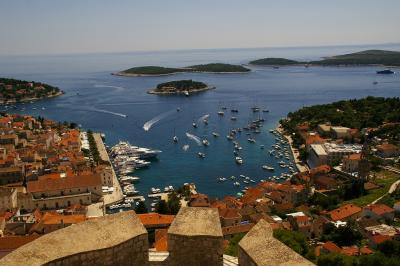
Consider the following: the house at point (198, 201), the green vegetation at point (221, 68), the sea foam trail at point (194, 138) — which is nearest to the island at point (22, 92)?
the sea foam trail at point (194, 138)

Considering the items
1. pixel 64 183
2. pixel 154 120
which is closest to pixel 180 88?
pixel 154 120

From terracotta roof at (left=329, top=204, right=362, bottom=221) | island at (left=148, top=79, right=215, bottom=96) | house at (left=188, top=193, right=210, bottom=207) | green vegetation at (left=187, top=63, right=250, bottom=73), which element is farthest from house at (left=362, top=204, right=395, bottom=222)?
green vegetation at (left=187, top=63, right=250, bottom=73)

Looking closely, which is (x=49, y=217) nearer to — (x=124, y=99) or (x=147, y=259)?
(x=147, y=259)

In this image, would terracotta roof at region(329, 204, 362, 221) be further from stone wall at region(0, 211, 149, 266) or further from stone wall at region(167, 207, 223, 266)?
stone wall at region(0, 211, 149, 266)

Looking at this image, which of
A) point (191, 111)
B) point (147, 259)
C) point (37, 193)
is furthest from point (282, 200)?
point (191, 111)

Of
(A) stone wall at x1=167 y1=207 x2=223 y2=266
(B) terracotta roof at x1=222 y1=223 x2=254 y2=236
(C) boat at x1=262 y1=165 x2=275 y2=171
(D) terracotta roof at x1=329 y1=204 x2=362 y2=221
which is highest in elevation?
(A) stone wall at x1=167 y1=207 x2=223 y2=266

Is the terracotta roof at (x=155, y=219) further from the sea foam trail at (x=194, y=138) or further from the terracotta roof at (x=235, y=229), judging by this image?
the sea foam trail at (x=194, y=138)
